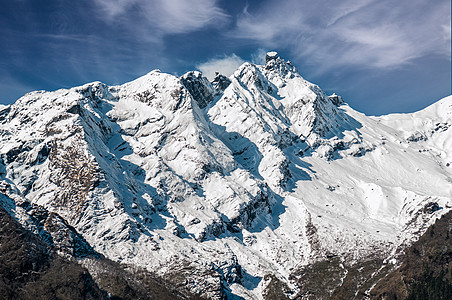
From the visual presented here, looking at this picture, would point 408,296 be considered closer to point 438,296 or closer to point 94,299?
point 438,296

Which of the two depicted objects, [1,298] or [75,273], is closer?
[1,298]

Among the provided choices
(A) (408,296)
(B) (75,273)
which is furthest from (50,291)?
(A) (408,296)

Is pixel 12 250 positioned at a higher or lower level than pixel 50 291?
higher

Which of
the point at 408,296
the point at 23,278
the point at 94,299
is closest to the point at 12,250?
the point at 23,278

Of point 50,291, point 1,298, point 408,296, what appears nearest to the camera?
point 1,298

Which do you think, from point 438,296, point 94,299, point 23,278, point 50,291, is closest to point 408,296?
point 438,296

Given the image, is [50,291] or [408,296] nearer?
[50,291]

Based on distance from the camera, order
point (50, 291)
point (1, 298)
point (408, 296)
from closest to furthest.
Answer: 1. point (1, 298)
2. point (50, 291)
3. point (408, 296)

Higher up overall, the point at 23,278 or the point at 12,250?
the point at 12,250

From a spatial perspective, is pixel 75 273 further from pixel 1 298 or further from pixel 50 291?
pixel 1 298
